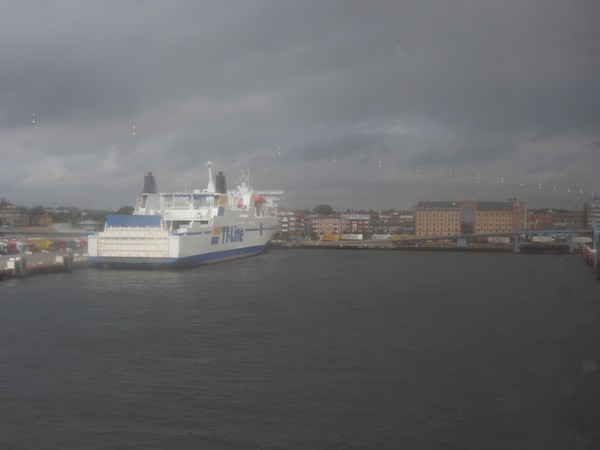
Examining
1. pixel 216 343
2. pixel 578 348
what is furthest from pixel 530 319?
pixel 216 343

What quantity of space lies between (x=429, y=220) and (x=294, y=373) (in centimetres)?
8780

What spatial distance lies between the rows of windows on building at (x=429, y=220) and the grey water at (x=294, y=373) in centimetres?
6672

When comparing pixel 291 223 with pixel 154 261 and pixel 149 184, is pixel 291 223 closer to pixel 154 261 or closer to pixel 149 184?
pixel 149 184

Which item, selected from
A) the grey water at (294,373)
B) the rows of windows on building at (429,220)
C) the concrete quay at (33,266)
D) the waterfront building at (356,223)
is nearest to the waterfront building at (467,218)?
the rows of windows on building at (429,220)

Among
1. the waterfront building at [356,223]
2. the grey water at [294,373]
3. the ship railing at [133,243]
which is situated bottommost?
the grey water at [294,373]

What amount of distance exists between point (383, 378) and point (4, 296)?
51.6 ft

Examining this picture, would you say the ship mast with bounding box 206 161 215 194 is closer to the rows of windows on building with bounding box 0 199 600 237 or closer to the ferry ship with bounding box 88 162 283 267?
the ferry ship with bounding box 88 162 283 267

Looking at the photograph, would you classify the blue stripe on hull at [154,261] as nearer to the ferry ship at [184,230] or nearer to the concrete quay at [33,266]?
the ferry ship at [184,230]

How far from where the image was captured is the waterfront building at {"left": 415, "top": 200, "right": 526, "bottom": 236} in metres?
92.4

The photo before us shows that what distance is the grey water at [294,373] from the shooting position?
308 inches

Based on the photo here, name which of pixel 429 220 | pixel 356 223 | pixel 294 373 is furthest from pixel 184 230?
pixel 356 223

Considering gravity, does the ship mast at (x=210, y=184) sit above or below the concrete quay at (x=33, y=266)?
above

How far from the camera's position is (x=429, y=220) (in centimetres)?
9575

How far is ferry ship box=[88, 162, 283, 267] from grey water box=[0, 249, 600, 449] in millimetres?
10745
